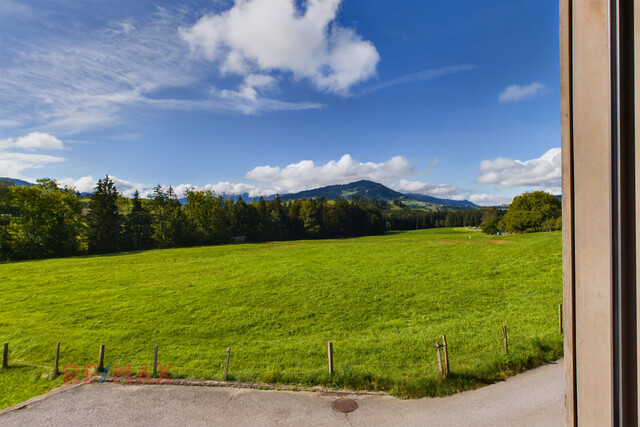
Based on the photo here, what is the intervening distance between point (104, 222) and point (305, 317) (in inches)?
2434

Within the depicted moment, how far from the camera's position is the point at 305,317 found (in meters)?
20.1

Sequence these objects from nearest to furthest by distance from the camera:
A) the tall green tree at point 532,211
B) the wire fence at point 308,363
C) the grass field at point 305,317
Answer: the wire fence at point 308,363
the grass field at point 305,317
the tall green tree at point 532,211

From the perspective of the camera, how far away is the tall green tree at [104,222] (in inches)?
2424

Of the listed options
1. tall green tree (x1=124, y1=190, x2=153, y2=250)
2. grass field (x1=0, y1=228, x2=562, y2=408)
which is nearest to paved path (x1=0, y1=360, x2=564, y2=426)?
grass field (x1=0, y1=228, x2=562, y2=408)

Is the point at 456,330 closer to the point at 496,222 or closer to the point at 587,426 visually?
the point at 587,426

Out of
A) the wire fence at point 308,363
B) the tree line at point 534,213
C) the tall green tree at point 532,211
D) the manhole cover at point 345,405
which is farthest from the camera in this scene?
the tall green tree at point 532,211

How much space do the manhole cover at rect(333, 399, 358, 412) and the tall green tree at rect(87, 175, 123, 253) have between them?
229 ft

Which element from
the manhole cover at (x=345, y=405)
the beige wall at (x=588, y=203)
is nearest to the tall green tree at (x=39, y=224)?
the manhole cover at (x=345, y=405)

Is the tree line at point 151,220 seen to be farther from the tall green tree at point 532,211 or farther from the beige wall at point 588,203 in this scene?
the beige wall at point 588,203

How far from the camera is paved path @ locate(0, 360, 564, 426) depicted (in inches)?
309

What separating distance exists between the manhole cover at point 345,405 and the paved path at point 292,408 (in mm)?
153

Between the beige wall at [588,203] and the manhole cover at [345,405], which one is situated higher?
the beige wall at [588,203]

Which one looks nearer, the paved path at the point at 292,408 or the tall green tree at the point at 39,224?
the paved path at the point at 292,408

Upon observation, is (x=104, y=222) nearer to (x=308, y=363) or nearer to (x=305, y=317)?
(x=305, y=317)
